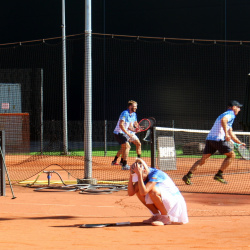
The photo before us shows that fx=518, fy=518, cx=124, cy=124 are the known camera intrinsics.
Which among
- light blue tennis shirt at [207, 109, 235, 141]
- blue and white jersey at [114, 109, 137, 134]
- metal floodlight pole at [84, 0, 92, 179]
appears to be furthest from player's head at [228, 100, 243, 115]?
blue and white jersey at [114, 109, 137, 134]

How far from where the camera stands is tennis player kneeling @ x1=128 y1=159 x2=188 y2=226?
688 cm

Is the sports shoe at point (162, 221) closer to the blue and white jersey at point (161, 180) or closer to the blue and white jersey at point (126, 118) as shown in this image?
the blue and white jersey at point (161, 180)

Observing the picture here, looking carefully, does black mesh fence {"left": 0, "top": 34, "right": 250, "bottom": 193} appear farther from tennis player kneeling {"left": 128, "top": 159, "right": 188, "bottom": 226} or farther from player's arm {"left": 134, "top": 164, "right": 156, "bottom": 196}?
player's arm {"left": 134, "top": 164, "right": 156, "bottom": 196}

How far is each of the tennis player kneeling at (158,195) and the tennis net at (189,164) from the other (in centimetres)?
349

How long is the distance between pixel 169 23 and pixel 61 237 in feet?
74.6

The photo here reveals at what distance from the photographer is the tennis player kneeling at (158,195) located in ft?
22.6

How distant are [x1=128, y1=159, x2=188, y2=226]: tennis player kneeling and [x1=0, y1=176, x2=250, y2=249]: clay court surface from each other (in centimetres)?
16

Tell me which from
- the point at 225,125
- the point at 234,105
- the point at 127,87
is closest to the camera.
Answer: the point at 225,125

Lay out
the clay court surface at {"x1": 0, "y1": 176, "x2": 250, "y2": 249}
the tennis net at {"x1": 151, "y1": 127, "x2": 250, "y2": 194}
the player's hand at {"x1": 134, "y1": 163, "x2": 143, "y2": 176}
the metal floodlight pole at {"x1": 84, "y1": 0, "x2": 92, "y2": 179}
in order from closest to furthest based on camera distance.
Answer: the clay court surface at {"x1": 0, "y1": 176, "x2": 250, "y2": 249} → the player's hand at {"x1": 134, "y1": 163, "x2": 143, "y2": 176} → the tennis net at {"x1": 151, "y1": 127, "x2": 250, "y2": 194} → the metal floodlight pole at {"x1": 84, "y1": 0, "x2": 92, "y2": 179}

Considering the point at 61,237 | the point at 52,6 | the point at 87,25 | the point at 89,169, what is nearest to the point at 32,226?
the point at 61,237

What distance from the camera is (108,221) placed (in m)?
7.47

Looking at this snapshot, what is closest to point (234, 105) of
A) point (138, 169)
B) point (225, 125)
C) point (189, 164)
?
point (225, 125)

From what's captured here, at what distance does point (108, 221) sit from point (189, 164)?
935 centimetres

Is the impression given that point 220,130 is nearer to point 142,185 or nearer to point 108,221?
point 108,221
